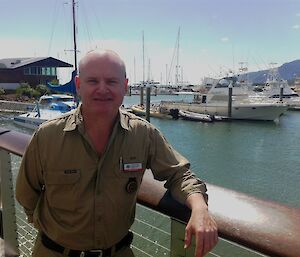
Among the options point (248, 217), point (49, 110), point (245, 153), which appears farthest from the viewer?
point (49, 110)

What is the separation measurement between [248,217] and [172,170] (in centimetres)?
47

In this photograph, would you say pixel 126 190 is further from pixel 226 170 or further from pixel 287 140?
pixel 287 140

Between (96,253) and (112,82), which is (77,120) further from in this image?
(96,253)

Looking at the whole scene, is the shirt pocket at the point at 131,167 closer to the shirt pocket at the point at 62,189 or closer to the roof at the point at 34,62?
the shirt pocket at the point at 62,189

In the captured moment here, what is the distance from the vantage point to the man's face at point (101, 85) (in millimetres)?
1670

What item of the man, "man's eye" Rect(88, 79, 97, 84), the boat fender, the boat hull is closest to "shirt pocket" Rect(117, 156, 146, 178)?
the man

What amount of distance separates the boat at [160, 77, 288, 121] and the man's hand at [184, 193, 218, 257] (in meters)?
42.1

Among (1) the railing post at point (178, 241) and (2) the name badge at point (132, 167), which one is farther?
(2) the name badge at point (132, 167)

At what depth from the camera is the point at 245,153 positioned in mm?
24609

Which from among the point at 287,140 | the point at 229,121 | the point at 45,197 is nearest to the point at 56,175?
the point at 45,197

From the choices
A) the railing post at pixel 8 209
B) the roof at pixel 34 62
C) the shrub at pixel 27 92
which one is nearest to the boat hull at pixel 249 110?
the shrub at pixel 27 92

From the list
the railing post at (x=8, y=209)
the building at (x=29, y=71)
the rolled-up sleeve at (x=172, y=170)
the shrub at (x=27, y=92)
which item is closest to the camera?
the rolled-up sleeve at (x=172, y=170)

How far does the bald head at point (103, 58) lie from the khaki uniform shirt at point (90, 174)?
0.21 metres

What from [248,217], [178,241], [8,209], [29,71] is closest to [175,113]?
[29,71]
